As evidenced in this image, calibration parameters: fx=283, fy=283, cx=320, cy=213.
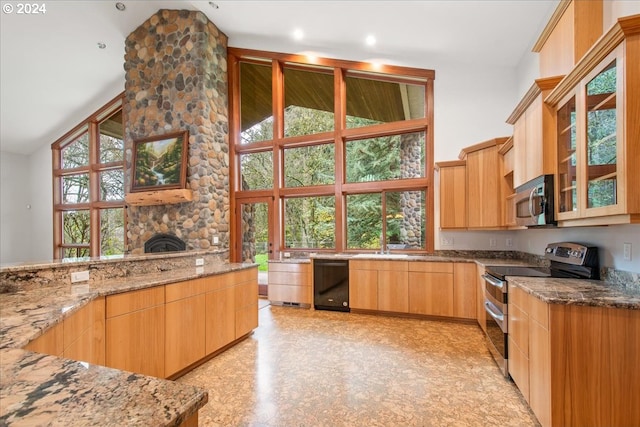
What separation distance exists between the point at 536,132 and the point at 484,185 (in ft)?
5.16

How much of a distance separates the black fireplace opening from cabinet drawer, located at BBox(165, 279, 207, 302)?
2413 millimetres

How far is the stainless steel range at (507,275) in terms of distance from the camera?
2.27 metres

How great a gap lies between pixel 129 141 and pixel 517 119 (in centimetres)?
639

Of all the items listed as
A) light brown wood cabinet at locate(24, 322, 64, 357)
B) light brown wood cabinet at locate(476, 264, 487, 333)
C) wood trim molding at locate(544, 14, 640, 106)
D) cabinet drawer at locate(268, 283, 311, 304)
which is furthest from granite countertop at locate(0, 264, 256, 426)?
cabinet drawer at locate(268, 283, 311, 304)

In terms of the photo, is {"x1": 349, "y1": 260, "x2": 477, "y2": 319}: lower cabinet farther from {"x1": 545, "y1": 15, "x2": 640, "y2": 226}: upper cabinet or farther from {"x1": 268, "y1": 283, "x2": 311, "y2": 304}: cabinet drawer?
{"x1": 545, "y1": 15, "x2": 640, "y2": 226}: upper cabinet

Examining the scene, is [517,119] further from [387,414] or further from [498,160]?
[387,414]

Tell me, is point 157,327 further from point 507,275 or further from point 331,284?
point 507,275

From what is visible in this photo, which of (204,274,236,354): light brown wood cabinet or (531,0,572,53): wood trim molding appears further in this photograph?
(204,274,236,354): light brown wood cabinet

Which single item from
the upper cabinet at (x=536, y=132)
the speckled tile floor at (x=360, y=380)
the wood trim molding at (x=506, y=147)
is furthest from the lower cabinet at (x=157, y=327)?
the wood trim molding at (x=506, y=147)

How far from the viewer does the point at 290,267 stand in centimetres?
503

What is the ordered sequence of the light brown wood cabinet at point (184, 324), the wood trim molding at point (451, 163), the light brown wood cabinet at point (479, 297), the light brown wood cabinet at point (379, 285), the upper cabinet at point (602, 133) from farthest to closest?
the light brown wood cabinet at point (379, 285)
the wood trim molding at point (451, 163)
the light brown wood cabinet at point (479, 297)
the light brown wood cabinet at point (184, 324)
the upper cabinet at point (602, 133)

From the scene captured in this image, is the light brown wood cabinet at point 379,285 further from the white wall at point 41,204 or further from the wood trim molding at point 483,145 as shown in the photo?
the white wall at point 41,204

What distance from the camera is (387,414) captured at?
209 centimetres

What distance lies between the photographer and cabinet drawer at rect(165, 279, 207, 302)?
254 cm
